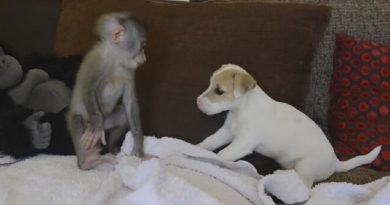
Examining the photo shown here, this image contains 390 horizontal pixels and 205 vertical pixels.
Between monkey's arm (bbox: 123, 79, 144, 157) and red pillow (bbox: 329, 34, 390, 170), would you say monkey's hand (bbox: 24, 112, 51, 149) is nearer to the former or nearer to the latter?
monkey's arm (bbox: 123, 79, 144, 157)

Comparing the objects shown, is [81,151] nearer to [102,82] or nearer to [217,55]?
[102,82]

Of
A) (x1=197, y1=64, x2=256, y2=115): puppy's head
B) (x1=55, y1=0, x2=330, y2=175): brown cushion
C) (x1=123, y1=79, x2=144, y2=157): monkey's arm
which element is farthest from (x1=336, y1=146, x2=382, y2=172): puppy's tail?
(x1=123, y1=79, x2=144, y2=157): monkey's arm

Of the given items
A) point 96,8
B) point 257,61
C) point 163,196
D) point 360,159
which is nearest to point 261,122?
point 257,61

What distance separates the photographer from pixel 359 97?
4.42 ft

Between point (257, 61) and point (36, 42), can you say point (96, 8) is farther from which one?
point (257, 61)

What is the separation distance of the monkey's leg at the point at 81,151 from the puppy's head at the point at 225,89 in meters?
0.26

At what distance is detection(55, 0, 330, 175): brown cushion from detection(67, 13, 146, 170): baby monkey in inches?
5.6

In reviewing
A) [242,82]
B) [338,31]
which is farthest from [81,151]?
[338,31]

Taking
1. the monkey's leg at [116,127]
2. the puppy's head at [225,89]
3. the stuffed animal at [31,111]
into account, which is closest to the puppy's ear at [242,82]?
the puppy's head at [225,89]

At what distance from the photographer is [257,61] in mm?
1232

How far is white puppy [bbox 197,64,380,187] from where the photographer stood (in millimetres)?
1159

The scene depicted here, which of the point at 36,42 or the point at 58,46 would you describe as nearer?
the point at 58,46

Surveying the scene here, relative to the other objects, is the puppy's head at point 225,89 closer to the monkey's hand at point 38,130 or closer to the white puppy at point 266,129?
the white puppy at point 266,129

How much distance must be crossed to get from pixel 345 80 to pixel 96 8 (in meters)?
0.71
